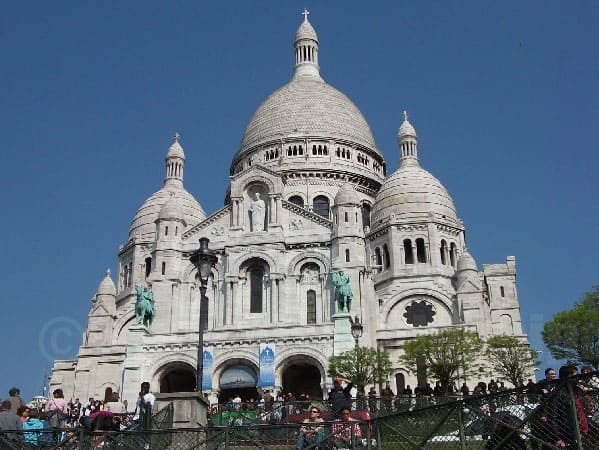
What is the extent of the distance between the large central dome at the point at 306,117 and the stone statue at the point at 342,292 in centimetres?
2565

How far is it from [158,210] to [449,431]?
2142 inches

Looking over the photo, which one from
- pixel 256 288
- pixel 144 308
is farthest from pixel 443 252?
pixel 144 308

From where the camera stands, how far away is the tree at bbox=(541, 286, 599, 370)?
3916 cm

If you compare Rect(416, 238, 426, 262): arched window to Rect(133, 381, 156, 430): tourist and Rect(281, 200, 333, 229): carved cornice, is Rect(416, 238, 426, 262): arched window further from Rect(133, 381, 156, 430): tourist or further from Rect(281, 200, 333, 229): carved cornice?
Rect(133, 381, 156, 430): tourist

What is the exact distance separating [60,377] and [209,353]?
61.7 ft

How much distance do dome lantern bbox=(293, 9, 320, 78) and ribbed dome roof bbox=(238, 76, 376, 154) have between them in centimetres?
422

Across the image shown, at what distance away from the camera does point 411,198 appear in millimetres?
59844

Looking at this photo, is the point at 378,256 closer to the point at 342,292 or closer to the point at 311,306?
the point at 311,306

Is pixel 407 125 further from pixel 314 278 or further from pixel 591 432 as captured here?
pixel 591 432

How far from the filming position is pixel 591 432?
11148 millimetres

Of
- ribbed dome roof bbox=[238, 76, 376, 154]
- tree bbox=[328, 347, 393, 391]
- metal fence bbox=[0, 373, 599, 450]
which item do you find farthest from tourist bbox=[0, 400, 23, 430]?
ribbed dome roof bbox=[238, 76, 376, 154]

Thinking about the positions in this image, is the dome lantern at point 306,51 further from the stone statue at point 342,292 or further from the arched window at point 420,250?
the stone statue at point 342,292

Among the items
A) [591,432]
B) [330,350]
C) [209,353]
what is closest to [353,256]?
[330,350]

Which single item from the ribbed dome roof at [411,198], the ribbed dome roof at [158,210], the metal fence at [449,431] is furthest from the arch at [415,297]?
the metal fence at [449,431]
